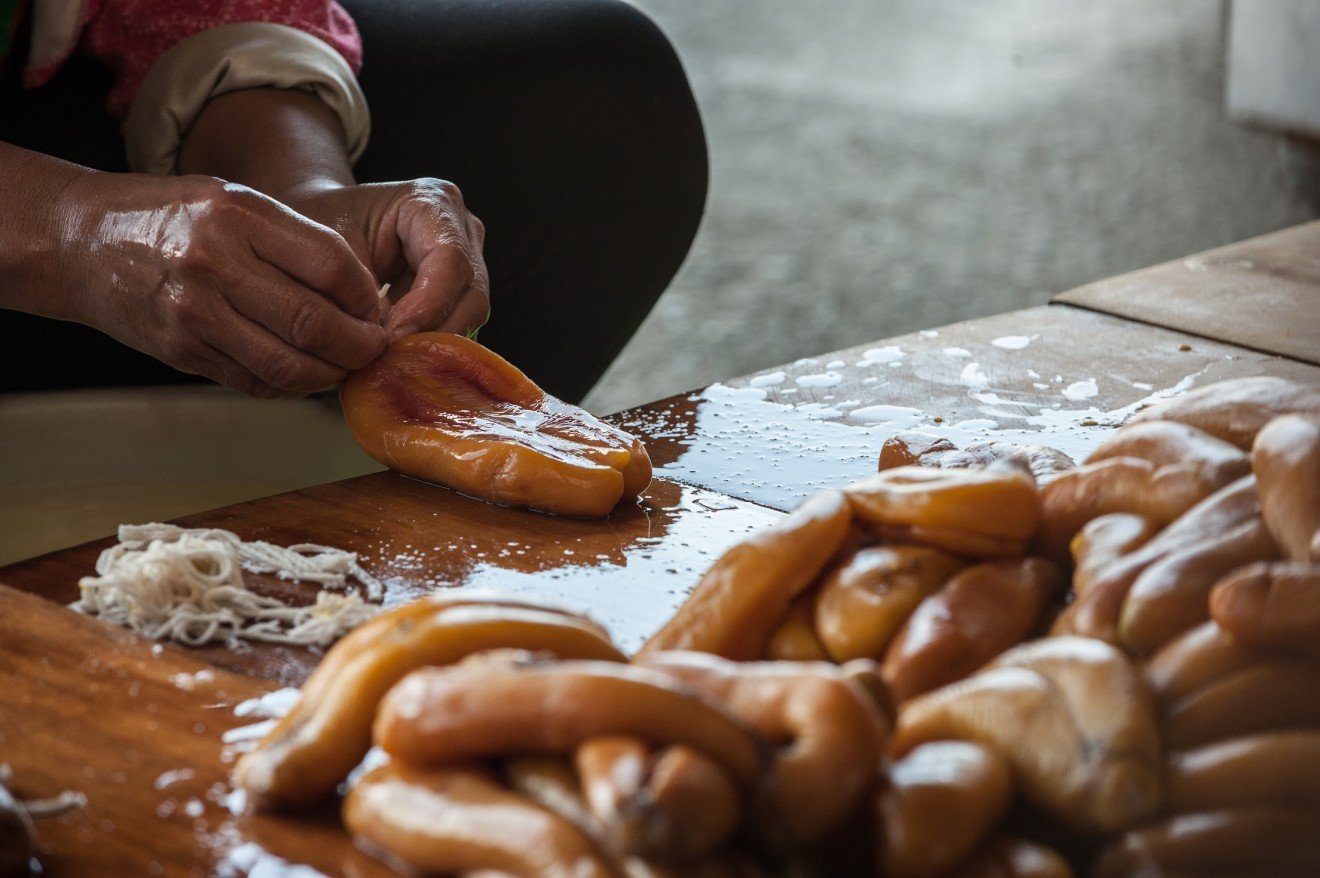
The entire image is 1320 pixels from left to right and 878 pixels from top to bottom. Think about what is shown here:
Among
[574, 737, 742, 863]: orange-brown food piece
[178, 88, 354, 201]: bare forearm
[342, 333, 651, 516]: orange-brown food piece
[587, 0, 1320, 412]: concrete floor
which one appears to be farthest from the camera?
[587, 0, 1320, 412]: concrete floor

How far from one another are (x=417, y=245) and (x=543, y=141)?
1.39 ft

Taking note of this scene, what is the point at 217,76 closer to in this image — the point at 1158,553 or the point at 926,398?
the point at 926,398

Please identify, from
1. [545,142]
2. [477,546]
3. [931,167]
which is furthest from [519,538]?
[931,167]

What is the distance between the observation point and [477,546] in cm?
85

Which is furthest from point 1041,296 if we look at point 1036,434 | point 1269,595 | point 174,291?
point 1269,595

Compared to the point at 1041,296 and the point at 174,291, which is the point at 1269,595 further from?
the point at 1041,296

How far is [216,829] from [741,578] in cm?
24

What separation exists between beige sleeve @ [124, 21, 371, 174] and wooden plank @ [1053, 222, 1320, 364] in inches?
26.7

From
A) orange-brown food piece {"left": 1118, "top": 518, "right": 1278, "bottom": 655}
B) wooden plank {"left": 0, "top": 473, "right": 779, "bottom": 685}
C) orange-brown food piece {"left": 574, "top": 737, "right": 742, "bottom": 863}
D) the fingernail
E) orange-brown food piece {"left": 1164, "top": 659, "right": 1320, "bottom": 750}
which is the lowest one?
wooden plank {"left": 0, "top": 473, "right": 779, "bottom": 685}

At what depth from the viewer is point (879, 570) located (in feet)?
2.11

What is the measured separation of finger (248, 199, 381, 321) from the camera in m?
0.94

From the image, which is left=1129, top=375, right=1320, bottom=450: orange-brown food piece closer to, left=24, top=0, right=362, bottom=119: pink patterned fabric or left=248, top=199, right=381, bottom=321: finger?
left=248, top=199, right=381, bottom=321: finger

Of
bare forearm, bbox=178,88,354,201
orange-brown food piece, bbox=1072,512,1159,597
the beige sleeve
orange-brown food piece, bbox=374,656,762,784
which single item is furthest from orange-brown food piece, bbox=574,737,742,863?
the beige sleeve

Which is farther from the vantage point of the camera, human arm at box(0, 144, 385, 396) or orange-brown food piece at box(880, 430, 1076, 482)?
human arm at box(0, 144, 385, 396)
